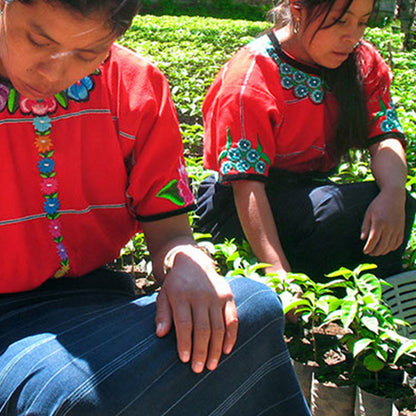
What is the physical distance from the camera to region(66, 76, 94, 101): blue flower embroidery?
1642mm

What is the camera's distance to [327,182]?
8.87 ft

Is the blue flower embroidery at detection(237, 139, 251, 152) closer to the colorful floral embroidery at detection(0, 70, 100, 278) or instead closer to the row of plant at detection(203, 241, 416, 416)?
the row of plant at detection(203, 241, 416, 416)

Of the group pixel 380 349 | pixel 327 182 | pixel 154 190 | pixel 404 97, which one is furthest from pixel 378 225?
pixel 404 97

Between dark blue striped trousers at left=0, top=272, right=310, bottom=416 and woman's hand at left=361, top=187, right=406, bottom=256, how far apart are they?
97 cm

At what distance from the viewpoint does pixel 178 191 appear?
1.75m

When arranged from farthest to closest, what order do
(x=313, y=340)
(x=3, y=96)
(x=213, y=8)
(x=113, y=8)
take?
(x=213, y=8) < (x=313, y=340) < (x=3, y=96) < (x=113, y=8)

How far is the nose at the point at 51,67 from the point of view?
1430mm

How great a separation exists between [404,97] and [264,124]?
7.83 ft

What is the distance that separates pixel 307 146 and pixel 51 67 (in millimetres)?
1352

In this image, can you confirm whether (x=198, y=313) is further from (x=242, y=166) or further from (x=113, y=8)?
(x=242, y=166)

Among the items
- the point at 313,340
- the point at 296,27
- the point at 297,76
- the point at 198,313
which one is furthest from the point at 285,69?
the point at 198,313

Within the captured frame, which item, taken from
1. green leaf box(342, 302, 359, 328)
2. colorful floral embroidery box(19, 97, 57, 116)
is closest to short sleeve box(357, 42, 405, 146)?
green leaf box(342, 302, 359, 328)

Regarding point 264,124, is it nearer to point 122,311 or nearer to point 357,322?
point 357,322

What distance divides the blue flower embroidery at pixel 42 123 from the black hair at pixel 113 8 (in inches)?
10.9
